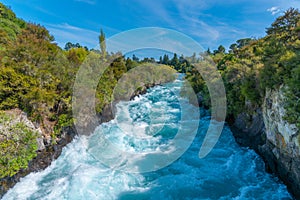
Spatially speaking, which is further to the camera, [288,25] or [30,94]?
[288,25]

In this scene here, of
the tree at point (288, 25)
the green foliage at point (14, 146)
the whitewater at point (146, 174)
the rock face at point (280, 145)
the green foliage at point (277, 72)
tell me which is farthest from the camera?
the tree at point (288, 25)

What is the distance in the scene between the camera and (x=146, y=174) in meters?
7.49

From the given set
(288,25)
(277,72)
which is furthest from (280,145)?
(288,25)

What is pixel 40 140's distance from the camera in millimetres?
7445

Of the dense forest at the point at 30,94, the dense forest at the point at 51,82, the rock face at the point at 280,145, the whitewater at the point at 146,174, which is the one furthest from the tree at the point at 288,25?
the dense forest at the point at 30,94

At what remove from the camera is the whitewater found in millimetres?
6141

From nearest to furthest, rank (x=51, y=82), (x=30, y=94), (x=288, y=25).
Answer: (x=30, y=94) < (x=288, y=25) < (x=51, y=82)

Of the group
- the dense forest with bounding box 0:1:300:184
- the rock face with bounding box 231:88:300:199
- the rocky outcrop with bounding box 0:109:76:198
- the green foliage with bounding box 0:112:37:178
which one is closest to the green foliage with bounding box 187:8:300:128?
the dense forest with bounding box 0:1:300:184

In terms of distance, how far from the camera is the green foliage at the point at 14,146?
229 inches

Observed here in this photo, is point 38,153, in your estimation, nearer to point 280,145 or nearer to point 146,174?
point 146,174

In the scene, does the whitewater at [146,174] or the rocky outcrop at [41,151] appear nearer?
the rocky outcrop at [41,151]

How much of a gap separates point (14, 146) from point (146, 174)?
530 centimetres

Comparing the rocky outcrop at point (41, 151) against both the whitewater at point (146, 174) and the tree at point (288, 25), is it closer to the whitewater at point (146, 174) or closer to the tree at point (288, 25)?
the whitewater at point (146, 174)

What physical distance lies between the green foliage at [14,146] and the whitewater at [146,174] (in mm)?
780
